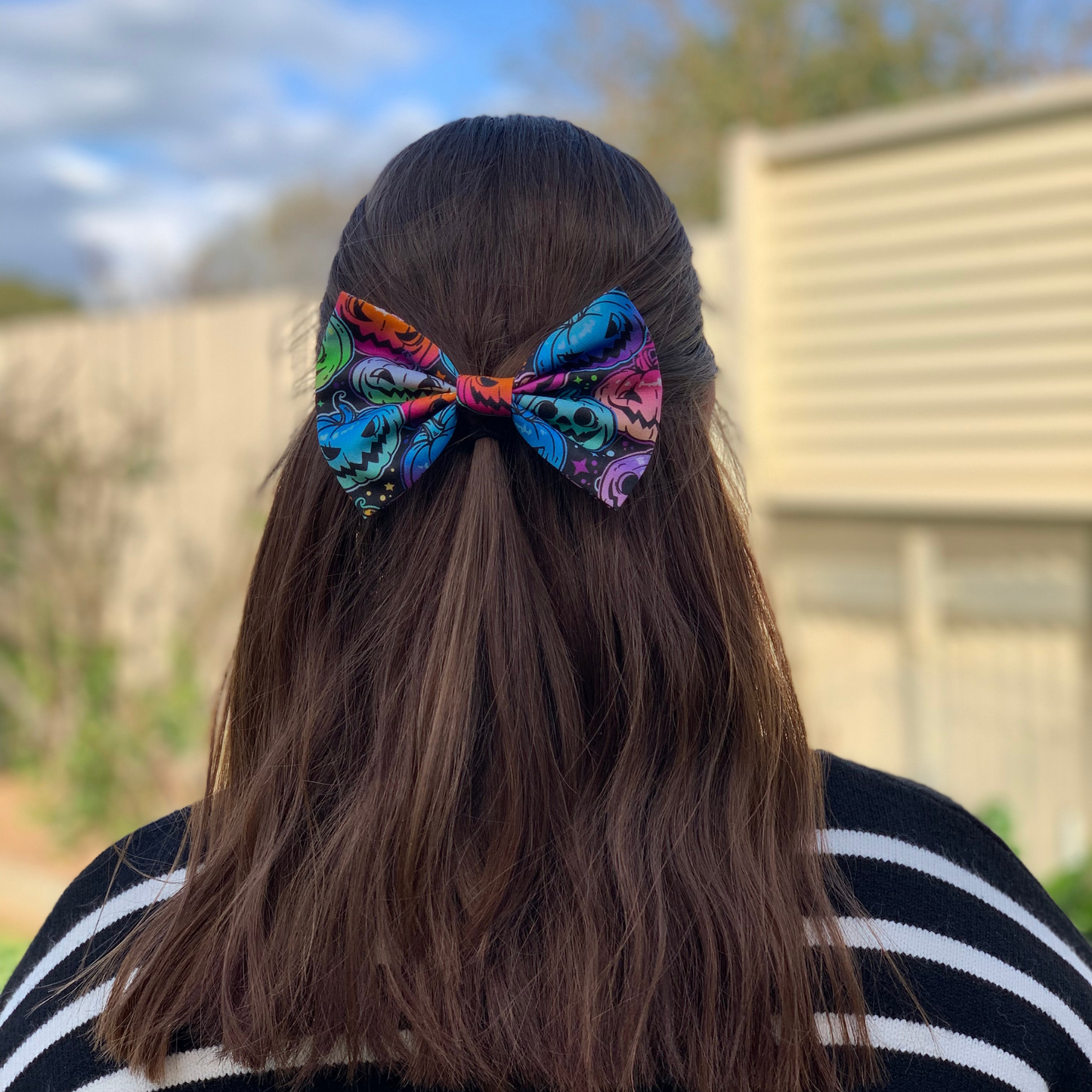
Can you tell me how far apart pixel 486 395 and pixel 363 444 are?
118 mm

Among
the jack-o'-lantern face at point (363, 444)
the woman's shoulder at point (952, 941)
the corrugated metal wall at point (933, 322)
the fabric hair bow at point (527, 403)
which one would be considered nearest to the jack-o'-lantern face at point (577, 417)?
the fabric hair bow at point (527, 403)

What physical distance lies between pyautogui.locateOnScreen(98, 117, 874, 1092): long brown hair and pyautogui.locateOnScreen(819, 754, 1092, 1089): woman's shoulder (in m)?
0.05

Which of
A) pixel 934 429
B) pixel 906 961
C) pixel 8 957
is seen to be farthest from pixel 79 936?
pixel 934 429

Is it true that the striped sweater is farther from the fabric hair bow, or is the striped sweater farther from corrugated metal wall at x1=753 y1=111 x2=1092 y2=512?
corrugated metal wall at x1=753 y1=111 x2=1092 y2=512

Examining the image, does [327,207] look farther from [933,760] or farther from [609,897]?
[609,897]

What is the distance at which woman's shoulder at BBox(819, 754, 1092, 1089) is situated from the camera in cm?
97

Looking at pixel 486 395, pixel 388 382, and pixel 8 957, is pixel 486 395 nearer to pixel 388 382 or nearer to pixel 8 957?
pixel 388 382

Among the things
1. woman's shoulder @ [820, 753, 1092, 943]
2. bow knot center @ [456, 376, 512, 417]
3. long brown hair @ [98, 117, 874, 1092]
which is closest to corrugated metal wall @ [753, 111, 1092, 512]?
woman's shoulder @ [820, 753, 1092, 943]

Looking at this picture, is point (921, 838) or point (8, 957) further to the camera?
point (8, 957)

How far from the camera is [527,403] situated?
98 cm

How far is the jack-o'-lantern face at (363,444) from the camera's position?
98cm

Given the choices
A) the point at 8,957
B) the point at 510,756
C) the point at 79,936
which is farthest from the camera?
the point at 8,957

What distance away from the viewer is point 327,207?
15.1 m

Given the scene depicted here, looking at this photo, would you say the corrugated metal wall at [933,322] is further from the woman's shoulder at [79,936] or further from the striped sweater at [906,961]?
the woman's shoulder at [79,936]
